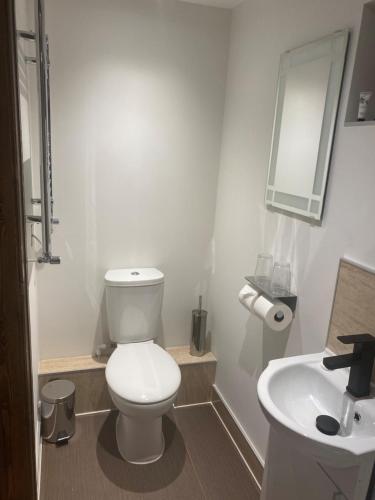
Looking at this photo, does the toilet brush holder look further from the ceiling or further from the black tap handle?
the ceiling

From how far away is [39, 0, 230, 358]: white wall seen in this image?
206 cm

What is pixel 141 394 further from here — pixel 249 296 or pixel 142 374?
pixel 249 296

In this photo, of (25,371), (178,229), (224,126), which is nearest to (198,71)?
(224,126)

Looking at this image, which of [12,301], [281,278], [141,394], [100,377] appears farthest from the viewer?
[100,377]

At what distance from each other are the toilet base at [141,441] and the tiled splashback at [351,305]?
1.07 m

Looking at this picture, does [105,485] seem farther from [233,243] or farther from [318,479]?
[233,243]

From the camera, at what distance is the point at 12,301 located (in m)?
1.08

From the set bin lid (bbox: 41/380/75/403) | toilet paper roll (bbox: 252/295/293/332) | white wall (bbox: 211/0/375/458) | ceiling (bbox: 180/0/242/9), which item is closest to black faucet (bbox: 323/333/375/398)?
white wall (bbox: 211/0/375/458)

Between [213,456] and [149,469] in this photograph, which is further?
[213,456]

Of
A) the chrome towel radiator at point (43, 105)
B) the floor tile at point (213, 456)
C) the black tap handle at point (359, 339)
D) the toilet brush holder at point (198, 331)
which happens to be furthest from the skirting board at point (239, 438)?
the chrome towel radiator at point (43, 105)

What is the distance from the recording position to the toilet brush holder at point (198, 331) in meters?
2.49

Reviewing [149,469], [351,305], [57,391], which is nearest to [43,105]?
[351,305]

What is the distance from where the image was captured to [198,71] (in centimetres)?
224

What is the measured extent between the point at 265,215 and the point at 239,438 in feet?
4.08
